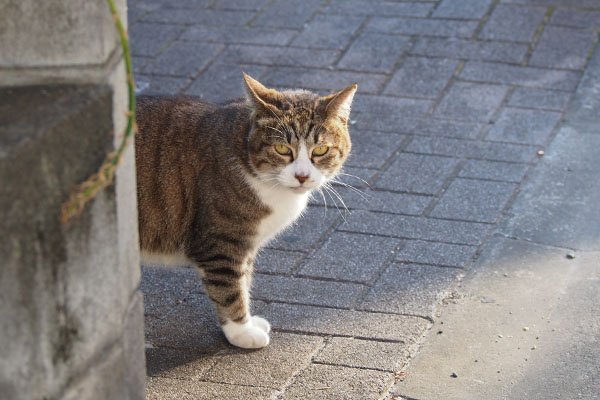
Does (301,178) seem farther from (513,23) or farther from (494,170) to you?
(513,23)

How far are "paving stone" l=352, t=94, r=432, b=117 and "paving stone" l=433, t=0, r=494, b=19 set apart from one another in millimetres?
1374

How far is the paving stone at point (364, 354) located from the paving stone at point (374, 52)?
2.79 m

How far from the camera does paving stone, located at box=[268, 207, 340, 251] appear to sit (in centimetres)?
386

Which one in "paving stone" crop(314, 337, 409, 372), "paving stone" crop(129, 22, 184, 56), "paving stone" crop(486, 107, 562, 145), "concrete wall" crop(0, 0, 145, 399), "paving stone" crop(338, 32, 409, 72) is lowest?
"paving stone" crop(129, 22, 184, 56)

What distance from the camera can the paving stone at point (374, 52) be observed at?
5508 mm

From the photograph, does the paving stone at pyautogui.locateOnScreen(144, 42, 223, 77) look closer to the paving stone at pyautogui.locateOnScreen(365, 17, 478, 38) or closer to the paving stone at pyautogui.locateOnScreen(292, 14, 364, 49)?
the paving stone at pyautogui.locateOnScreen(292, 14, 364, 49)

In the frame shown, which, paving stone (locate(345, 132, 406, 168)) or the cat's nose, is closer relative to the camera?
the cat's nose

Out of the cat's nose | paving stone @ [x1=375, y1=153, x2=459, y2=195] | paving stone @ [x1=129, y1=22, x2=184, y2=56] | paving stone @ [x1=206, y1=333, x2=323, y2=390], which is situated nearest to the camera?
paving stone @ [x1=206, y1=333, x2=323, y2=390]

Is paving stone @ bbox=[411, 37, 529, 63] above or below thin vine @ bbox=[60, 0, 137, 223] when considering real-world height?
below

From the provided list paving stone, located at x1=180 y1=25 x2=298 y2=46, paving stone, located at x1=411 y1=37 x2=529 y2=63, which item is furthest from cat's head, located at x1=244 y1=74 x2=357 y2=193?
paving stone, located at x1=180 y1=25 x2=298 y2=46

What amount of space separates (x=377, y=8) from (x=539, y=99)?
5.96 feet

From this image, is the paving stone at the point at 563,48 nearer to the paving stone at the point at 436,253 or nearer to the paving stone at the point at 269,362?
the paving stone at the point at 436,253

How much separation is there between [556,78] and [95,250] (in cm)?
424

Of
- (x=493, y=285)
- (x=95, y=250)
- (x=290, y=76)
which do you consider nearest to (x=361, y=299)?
(x=493, y=285)
